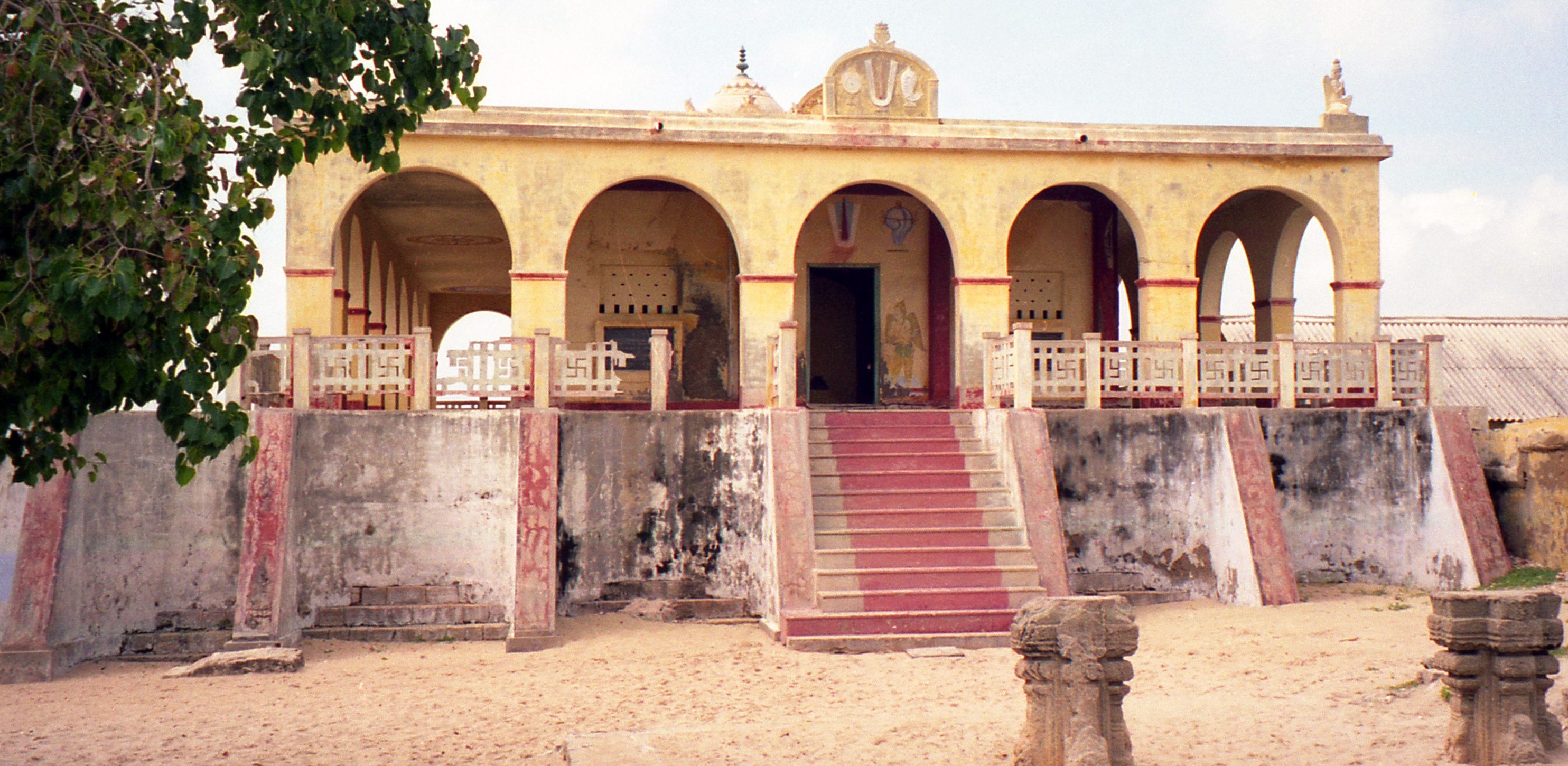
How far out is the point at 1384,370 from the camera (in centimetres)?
1282

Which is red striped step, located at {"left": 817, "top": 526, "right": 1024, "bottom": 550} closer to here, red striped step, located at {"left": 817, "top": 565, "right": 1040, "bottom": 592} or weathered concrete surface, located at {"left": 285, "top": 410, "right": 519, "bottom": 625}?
red striped step, located at {"left": 817, "top": 565, "right": 1040, "bottom": 592}

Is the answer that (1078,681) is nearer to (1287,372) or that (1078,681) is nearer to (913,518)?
(913,518)

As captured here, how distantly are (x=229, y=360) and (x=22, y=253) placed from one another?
Answer: 100 centimetres

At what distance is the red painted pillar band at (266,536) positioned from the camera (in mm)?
10438

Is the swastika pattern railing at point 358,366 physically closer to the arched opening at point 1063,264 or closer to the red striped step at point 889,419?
the red striped step at point 889,419

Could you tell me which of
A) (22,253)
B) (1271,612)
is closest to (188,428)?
(22,253)

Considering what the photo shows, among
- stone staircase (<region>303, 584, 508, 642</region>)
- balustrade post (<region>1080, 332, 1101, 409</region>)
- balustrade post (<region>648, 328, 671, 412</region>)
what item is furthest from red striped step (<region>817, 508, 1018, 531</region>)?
stone staircase (<region>303, 584, 508, 642</region>)

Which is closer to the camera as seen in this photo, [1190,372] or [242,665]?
[242,665]

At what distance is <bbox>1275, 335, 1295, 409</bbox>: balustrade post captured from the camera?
12.6 m

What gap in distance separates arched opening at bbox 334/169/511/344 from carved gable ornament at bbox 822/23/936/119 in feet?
14.8

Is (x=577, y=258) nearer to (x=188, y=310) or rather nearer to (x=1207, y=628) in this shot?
(x=1207, y=628)

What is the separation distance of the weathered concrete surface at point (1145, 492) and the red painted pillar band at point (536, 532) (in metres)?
4.98

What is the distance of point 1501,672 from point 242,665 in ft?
29.6

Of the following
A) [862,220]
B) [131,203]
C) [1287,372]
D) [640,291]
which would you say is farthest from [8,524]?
[1287,372]
